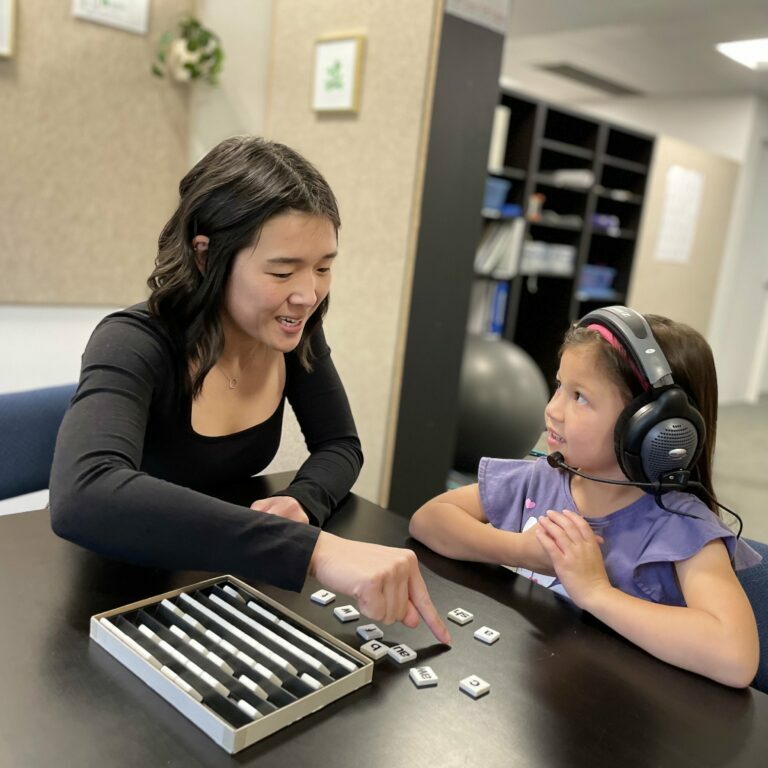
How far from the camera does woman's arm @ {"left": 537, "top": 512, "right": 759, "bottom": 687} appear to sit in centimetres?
76

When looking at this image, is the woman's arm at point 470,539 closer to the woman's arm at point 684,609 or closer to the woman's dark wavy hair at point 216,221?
the woman's arm at point 684,609

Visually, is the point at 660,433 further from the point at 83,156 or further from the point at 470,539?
the point at 83,156

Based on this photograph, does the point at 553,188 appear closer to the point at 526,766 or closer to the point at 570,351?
the point at 570,351

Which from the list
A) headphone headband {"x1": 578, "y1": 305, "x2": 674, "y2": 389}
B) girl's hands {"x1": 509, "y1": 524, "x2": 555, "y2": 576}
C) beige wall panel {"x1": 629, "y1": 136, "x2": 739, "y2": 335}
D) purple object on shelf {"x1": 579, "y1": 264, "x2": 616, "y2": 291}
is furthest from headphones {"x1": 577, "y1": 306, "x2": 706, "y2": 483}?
beige wall panel {"x1": 629, "y1": 136, "x2": 739, "y2": 335}

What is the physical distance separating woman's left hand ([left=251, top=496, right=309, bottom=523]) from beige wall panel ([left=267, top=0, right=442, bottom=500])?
1459 millimetres

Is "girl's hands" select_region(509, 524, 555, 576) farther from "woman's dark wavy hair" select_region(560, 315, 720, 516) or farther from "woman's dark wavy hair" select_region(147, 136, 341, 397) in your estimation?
"woman's dark wavy hair" select_region(147, 136, 341, 397)

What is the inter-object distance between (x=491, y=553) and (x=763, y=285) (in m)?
6.04

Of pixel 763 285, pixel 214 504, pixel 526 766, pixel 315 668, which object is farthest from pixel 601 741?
pixel 763 285

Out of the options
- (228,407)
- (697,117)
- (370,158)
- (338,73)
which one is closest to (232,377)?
(228,407)

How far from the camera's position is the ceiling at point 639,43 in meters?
4.09

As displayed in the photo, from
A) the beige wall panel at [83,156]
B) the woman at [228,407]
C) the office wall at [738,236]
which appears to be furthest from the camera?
the office wall at [738,236]

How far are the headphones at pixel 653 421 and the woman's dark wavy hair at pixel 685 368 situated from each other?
3 centimetres

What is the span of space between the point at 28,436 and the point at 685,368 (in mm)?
1135

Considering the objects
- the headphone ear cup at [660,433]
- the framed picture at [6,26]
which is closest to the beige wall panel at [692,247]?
the framed picture at [6,26]
